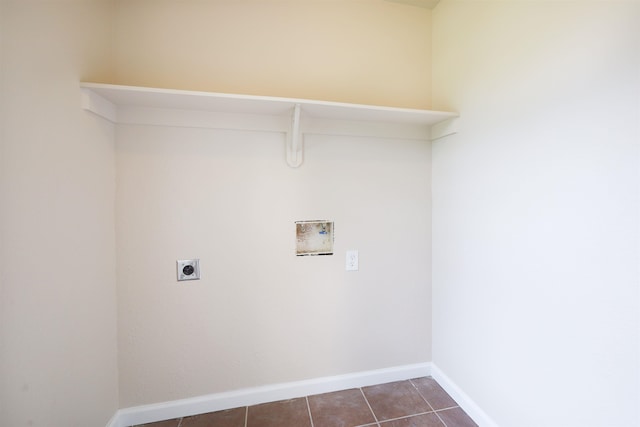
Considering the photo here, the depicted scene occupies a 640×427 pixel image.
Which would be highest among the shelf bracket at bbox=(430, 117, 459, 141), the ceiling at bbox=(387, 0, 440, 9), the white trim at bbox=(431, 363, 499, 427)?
the ceiling at bbox=(387, 0, 440, 9)

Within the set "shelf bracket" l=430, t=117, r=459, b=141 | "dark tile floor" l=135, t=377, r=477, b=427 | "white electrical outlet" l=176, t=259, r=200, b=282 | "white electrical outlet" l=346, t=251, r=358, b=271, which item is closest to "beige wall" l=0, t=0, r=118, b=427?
"white electrical outlet" l=176, t=259, r=200, b=282

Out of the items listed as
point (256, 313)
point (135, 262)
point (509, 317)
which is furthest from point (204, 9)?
point (509, 317)

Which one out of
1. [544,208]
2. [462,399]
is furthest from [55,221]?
[462,399]

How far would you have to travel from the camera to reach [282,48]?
151 cm

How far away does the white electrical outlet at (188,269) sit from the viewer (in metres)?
1.42

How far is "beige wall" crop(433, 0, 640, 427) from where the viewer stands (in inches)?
32.4

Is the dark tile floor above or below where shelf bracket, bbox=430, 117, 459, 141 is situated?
below

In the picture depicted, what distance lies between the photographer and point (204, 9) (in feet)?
4.61

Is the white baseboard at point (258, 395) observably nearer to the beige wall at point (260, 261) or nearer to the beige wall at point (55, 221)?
the beige wall at point (260, 261)

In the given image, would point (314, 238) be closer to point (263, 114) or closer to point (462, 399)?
point (263, 114)

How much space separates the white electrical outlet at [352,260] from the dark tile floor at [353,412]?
81 centimetres

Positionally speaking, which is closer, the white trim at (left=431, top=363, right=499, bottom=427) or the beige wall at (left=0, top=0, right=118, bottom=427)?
the beige wall at (left=0, top=0, right=118, bottom=427)

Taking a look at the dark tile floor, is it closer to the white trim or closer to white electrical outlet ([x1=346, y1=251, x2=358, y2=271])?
the white trim

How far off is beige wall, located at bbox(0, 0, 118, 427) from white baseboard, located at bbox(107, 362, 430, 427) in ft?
0.52
